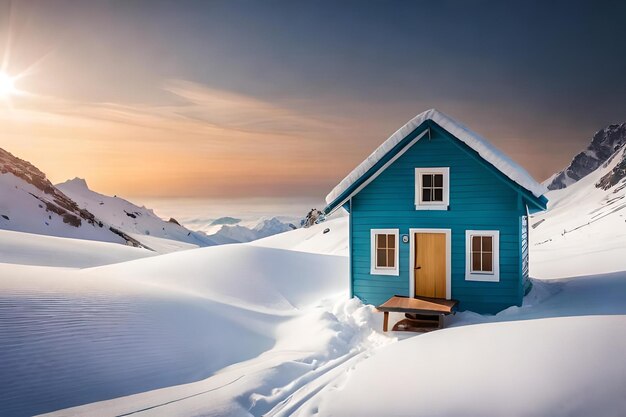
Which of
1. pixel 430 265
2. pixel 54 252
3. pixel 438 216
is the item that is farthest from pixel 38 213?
pixel 438 216

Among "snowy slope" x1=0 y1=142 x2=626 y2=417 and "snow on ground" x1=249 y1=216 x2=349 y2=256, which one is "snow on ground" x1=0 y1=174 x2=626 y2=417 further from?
"snow on ground" x1=249 y1=216 x2=349 y2=256

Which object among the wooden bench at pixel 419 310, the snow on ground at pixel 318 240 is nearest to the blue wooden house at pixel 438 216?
the wooden bench at pixel 419 310

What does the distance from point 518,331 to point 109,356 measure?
786cm

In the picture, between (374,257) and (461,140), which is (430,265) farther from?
(461,140)

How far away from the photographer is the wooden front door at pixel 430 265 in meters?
13.1

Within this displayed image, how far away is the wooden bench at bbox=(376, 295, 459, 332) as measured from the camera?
38.7ft

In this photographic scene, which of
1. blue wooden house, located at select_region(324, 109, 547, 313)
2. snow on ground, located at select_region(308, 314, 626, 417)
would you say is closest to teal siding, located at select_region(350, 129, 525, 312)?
blue wooden house, located at select_region(324, 109, 547, 313)

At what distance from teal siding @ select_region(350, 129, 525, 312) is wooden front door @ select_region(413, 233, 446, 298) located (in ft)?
0.92

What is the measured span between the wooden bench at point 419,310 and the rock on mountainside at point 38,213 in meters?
71.4

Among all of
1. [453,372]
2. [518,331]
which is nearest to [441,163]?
[518,331]

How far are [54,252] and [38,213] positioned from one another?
53699 millimetres

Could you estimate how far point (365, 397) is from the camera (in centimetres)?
698

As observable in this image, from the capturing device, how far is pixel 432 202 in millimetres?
13141

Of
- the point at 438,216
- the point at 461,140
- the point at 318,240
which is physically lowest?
the point at 318,240
